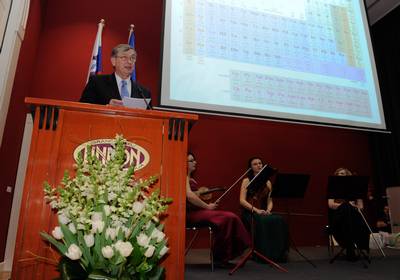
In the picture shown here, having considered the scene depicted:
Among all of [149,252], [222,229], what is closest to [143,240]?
[149,252]

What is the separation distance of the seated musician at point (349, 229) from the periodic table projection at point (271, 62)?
1.29 m

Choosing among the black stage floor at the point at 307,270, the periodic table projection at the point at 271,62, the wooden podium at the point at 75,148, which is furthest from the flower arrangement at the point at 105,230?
the black stage floor at the point at 307,270

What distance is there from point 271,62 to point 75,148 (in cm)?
185

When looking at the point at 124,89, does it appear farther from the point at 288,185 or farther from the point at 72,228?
the point at 288,185

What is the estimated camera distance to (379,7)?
18.9ft

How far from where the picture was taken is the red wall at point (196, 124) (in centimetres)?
426

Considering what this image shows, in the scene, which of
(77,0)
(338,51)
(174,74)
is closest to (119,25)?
(77,0)

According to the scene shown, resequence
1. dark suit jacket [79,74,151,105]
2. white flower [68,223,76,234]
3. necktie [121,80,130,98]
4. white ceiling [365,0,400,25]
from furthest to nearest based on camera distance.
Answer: white ceiling [365,0,400,25]
necktie [121,80,130,98]
dark suit jacket [79,74,151,105]
white flower [68,223,76,234]

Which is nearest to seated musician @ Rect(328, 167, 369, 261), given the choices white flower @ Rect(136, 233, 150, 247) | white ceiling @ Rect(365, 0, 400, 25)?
white flower @ Rect(136, 233, 150, 247)

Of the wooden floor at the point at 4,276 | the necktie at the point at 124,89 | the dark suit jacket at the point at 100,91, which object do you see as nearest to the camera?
the dark suit jacket at the point at 100,91

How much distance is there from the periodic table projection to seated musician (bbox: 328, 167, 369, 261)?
1.29 meters

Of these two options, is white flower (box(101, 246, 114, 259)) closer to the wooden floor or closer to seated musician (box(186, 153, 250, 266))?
seated musician (box(186, 153, 250, 266))

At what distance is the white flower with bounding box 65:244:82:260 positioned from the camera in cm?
93

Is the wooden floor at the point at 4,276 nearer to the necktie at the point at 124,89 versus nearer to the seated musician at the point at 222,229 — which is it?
the seated musician at the point at 222,229
